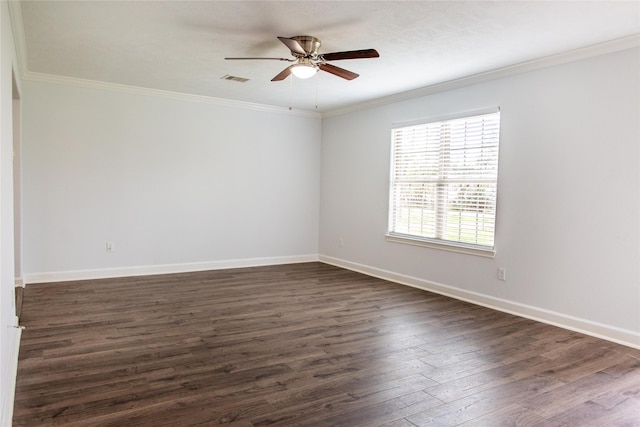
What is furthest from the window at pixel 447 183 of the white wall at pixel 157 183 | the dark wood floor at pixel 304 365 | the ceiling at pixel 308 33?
the white wall at pixel 157 183

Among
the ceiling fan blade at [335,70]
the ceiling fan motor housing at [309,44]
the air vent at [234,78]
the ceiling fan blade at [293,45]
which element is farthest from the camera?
the air vent at [234,78]

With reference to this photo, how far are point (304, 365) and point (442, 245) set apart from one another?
9.08 feet

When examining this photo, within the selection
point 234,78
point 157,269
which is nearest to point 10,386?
point 157,269

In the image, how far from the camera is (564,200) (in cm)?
390

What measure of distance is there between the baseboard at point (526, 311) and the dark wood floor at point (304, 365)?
0.42 ft

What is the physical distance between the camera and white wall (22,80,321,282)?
5160 mm

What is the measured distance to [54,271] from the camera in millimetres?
5223

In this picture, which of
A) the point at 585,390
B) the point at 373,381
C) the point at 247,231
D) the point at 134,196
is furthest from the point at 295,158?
the point at 585,390

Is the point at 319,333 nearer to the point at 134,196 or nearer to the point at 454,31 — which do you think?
the point at 454,31

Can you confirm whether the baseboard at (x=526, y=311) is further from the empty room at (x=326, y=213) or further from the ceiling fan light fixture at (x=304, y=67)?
the ceiling fan light fixture at (x=304, y=67)

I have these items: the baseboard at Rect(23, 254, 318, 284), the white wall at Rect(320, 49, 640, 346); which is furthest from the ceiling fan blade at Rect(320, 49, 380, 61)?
the baseboard at Rect(23, 254, 318, 284)

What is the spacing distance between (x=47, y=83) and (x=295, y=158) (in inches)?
141

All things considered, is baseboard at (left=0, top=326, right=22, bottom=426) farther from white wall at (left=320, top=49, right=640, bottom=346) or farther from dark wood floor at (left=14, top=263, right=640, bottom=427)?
white wall at (left=320, top=49, right=640, bottom=346)

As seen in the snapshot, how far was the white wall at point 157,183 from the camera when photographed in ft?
16.9
